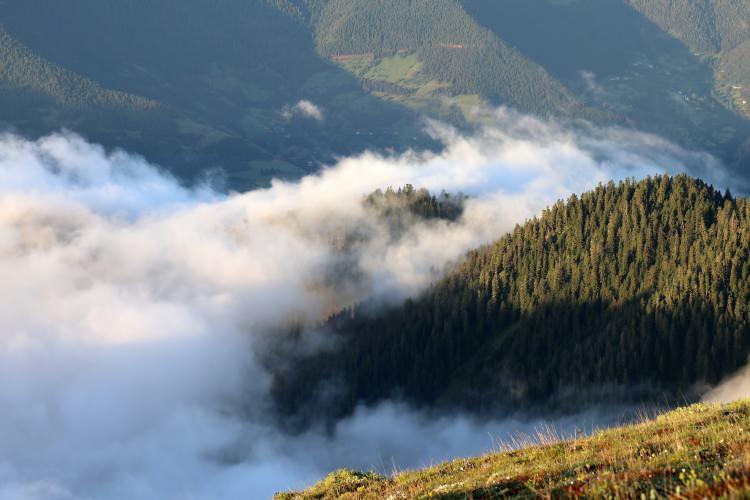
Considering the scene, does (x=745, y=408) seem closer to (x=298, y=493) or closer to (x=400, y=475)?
(x=400, y=475)

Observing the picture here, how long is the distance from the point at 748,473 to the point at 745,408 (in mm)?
18555

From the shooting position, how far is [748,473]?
990 inches

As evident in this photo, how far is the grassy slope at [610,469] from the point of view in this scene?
26859 mm

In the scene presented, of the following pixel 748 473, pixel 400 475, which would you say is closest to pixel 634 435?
pixel 400 475

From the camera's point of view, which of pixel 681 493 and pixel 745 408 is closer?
pixel 681 493

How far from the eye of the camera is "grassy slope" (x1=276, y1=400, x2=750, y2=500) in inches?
1057

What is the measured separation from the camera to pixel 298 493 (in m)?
48.9

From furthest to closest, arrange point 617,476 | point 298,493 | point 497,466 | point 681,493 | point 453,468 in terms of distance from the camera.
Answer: point 298,493, point 453,468, point 497,466, point 617,476, point 681,493

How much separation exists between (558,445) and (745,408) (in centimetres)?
877

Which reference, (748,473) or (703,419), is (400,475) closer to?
(703,419)

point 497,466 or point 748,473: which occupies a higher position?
point 497,466

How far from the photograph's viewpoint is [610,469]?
31.4 metres

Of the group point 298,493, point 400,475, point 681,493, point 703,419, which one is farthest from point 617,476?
point 298,493

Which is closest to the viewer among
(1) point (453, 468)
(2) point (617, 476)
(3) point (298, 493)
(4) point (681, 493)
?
(4) point (681, 493)
